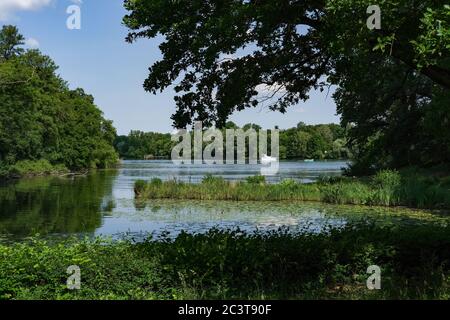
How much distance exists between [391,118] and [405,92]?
344 centimetres

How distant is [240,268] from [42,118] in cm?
7743

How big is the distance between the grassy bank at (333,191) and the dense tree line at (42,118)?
18.2m

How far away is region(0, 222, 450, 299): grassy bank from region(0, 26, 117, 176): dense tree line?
4019 centimetres

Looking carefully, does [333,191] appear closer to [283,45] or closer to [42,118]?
[283,45]

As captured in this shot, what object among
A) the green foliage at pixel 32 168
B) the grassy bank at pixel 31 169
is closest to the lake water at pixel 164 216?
the grassy bank at pixel 31 169

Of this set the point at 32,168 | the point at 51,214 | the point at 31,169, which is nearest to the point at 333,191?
the point at 51,214

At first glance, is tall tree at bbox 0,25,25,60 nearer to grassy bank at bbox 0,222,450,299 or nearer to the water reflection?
the water reflection

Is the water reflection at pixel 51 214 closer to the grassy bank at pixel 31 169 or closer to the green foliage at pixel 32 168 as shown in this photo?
the grassy bank at pixel 31 169

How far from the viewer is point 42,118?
80.4 meters

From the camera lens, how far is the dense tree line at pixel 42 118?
6756 centimetres

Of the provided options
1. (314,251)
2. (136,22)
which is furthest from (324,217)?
(136,22)

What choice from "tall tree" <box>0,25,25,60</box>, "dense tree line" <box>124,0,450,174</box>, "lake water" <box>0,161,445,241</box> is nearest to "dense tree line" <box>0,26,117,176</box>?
"tall tree" <box>0,25,25,60</box>
